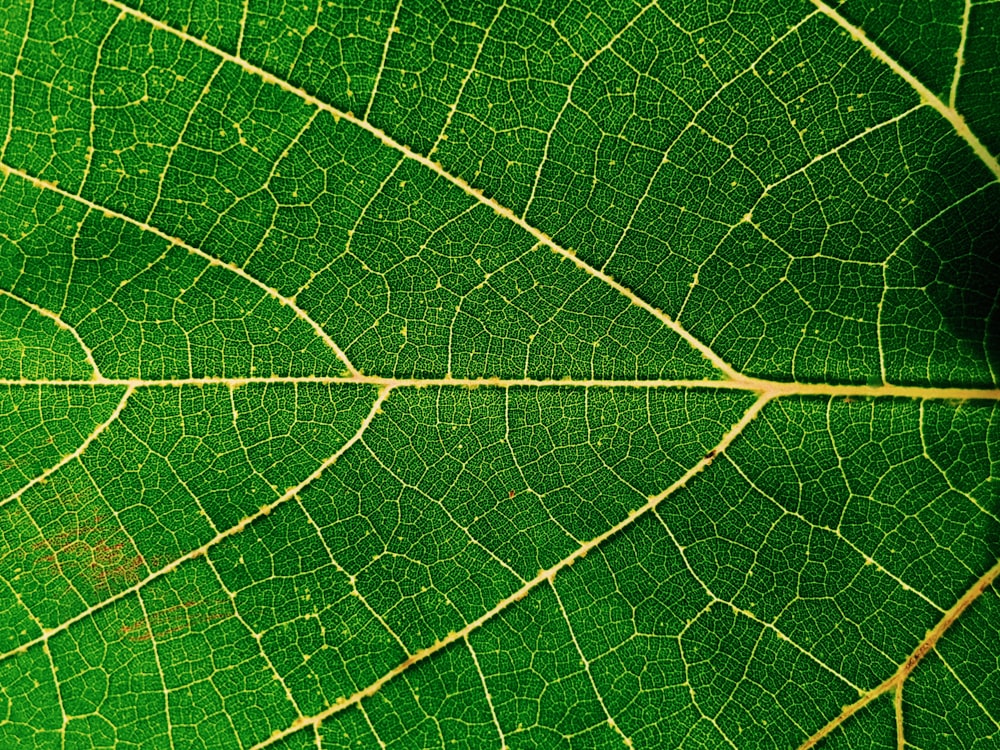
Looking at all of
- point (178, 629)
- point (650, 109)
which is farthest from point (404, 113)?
point (178, 629)

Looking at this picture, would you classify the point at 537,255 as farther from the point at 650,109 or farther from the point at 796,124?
the point at 796,124

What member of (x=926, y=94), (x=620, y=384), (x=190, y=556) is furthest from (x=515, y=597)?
(x=926, y=94)

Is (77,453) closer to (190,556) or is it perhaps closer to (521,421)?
(190,556)

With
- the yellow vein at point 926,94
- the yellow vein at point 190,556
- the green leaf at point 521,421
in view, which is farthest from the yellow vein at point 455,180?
the yellow vein at point 926,94

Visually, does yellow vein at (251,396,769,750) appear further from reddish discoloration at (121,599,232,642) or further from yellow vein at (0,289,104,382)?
yellow vein at (0,289,104,382)

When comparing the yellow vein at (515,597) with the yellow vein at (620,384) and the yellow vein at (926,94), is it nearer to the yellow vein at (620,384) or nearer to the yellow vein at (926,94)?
the yellow vein at (620,384)

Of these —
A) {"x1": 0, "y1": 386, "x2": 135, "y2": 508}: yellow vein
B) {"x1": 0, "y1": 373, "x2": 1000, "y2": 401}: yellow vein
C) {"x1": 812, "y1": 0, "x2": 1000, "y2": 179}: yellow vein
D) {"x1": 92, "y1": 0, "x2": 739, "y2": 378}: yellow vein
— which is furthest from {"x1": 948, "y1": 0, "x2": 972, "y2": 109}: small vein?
{"x1": 0, "y1": 386, "x2": 135, "y2": 508}: yellow vein
